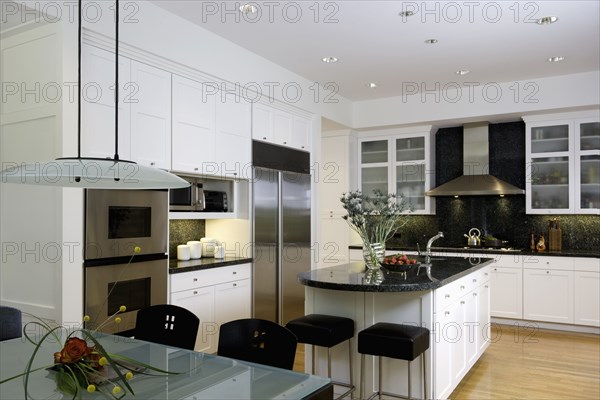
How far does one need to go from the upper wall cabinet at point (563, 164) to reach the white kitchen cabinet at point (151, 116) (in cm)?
445

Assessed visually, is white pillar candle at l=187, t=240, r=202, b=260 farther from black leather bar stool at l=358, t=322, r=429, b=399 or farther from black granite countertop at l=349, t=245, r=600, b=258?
black granite countertop at l=349, t=245, r=600, b=258

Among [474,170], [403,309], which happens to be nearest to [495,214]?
[474,170]

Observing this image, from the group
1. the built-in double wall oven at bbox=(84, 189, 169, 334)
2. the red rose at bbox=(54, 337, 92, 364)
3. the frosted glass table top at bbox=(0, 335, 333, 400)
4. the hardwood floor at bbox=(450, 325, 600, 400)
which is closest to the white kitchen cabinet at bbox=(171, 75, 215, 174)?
the built-in double wall oven at bbox=(84, 189, 169, 334)

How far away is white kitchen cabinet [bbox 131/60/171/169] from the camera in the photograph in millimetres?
3764

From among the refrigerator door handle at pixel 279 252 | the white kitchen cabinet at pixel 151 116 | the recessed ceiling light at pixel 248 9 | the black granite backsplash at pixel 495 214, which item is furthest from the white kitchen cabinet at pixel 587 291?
the white kitchen cabinet at pixel 151 116

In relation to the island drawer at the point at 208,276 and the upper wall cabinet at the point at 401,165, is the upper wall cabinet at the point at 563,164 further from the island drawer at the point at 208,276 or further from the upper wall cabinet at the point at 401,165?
the island drawer at the point at 208,276

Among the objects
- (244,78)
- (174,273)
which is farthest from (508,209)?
(174,273)

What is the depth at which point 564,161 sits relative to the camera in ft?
19.7

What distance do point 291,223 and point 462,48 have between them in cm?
246

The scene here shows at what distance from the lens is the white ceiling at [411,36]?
154 inches

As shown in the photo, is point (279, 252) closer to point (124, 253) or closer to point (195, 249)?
point (195, 249)

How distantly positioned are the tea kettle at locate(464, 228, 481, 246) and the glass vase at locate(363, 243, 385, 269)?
10.6ft

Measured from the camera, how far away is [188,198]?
14.5 ft

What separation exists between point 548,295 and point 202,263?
3.99 metres
